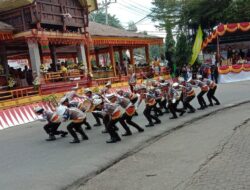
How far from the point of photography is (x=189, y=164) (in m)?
8.20

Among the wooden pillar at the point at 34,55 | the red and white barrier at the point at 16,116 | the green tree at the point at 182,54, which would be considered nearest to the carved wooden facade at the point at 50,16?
the wooden pillar at the point at 34,55

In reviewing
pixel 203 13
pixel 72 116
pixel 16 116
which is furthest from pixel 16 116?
pixel 203 13

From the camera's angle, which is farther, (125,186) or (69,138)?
(69,138)

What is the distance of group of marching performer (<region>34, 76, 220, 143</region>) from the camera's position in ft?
38.8

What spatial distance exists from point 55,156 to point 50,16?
13781 mm

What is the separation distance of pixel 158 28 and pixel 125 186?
149 ft

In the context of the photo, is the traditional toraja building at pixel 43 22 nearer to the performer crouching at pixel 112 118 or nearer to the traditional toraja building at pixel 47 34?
the traditional toraja building at pixel 47 34

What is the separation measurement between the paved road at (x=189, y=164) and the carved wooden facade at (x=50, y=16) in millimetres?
12311

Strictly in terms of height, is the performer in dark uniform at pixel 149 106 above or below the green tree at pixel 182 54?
below

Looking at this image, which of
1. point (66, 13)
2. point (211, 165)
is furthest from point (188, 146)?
point (66, 13)

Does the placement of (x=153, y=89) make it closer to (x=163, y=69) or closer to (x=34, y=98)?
(x=34, y=98)

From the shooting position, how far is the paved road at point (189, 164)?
6984mm

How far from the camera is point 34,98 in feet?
64.6

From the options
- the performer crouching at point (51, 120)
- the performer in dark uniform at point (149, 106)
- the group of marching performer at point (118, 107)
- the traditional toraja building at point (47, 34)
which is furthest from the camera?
the traditional toraja building at point (47, 34)
